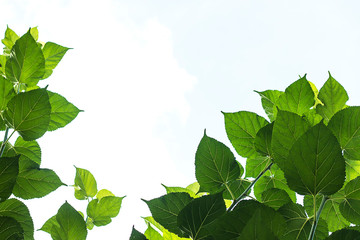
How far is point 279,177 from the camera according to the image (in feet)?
4.07

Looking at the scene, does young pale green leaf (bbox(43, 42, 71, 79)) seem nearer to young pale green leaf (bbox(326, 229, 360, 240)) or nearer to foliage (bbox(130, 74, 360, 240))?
foliage (bbox(130, 74, 360, 240))

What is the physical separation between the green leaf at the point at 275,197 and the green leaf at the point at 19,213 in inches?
28.3

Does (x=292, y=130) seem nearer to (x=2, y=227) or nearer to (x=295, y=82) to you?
(x=295, y=82)

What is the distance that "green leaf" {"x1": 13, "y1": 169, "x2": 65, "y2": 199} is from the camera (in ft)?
3.98

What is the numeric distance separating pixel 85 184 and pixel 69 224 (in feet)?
2.50

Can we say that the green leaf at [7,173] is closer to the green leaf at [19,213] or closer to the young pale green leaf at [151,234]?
the green leaf at [19,213]

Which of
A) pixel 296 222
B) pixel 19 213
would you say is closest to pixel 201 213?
pixel 296 222

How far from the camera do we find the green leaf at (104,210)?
5.12 ft

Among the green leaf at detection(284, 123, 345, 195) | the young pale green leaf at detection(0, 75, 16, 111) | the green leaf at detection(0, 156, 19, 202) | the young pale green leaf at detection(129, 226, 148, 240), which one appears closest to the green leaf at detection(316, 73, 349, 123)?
the green leaf at detection(284, 123, 345, 195)

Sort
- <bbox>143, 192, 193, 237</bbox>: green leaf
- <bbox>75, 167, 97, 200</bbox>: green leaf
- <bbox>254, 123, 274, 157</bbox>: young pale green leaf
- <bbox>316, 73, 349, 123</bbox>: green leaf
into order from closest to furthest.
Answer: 1. <bbox>143, 192, 193, 237</bbox>: green leaf
2. <bbox>254, 123, 274, 157</bbox>: young pale green leaf
3. <bbox>316, 73, 349, 123</bbox>: green leaf
4. <bbox>75, 167, 97, 200</bbox>: green leaf

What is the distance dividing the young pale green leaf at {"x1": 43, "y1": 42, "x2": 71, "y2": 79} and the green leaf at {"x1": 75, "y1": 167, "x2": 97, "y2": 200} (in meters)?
0.50

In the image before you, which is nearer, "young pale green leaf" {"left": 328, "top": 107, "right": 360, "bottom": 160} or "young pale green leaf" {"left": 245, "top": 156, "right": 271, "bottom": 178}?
"young pale green leaf" {"left": 328, "top": 107, "right": 360, "bottom": 160}

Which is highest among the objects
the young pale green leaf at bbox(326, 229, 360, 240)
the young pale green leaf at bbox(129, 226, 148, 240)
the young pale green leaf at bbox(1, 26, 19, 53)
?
the young pale green leaf at bbox(1, 26, 19, 53)

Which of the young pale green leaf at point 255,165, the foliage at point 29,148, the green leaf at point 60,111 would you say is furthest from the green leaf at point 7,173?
the young pale green leaf at point 255,165
